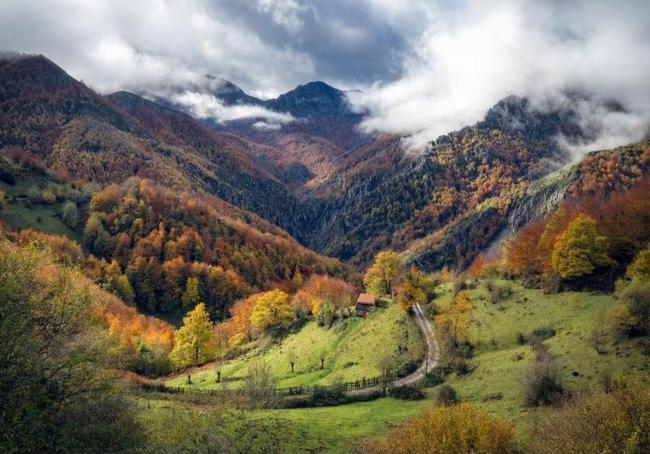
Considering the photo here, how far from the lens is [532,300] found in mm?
74062

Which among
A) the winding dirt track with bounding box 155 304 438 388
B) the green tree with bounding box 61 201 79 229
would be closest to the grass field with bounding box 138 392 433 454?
the winding dirt track with bounding box 155 304 438 388

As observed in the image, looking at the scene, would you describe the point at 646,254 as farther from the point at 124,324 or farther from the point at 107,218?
the point at 107,218

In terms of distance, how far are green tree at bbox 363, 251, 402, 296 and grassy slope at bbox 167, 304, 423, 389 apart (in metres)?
13.8

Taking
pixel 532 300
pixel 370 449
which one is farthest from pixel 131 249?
pixel 370 449

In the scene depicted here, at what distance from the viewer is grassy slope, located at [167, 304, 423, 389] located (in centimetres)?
7469

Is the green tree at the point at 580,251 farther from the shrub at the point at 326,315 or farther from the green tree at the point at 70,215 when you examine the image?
the green tree at the point at 70,215

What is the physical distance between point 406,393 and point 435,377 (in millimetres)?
5806

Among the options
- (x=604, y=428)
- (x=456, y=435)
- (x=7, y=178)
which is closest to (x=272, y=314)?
(x=456, y=435)

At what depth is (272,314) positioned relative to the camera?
104 m

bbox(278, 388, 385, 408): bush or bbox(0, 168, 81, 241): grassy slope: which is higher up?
bbox(0, 168, 81, 241): grassy slope

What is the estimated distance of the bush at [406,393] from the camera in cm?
5700

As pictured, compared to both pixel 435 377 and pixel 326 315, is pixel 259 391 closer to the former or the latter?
pixel 435 377

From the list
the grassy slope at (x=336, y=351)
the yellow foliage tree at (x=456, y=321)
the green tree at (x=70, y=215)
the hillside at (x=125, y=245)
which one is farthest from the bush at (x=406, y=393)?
the green tree at (x=70, y=215)

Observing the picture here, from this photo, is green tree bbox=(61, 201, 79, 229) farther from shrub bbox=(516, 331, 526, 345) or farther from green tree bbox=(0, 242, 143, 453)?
shrub bbox=(516, 331, 526, 345)
